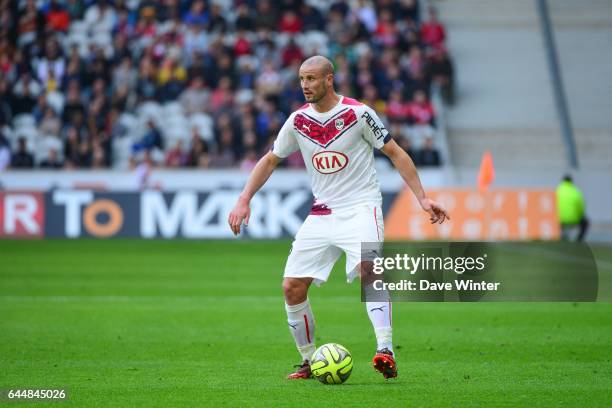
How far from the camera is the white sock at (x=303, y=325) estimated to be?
8.87 metres

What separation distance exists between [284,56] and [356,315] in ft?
58.6

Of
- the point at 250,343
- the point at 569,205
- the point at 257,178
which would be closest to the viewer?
the point at 257,178

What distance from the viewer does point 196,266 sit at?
2053 centimetres

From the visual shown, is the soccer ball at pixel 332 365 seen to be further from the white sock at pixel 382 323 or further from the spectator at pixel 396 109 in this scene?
the spectator at pixel 396 109

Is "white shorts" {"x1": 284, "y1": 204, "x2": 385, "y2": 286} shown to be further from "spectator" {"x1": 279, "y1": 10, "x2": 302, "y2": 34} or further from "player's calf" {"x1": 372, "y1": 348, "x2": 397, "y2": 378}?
"spectator" {"x1": 279, "y1": 10, "x2": 302, "y2": 34}

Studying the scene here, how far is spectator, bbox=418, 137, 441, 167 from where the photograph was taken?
28.0 m

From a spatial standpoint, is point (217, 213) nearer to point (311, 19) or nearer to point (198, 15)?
point (198, 15)

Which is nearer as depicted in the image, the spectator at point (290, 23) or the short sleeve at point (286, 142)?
the short sleeve at point (286, 142)

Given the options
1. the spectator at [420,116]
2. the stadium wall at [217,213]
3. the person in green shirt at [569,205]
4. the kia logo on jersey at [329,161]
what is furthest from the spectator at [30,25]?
the kia logo on jersey at [329,161]

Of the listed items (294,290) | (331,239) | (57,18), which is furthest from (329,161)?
(57,18)

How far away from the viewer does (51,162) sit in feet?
91.3

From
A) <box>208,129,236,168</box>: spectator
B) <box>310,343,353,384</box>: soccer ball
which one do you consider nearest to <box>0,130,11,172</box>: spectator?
<box>208,129,236,168</box>: spectator

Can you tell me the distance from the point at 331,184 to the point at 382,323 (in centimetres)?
115

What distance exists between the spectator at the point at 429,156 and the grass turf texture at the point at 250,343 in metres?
9.37
